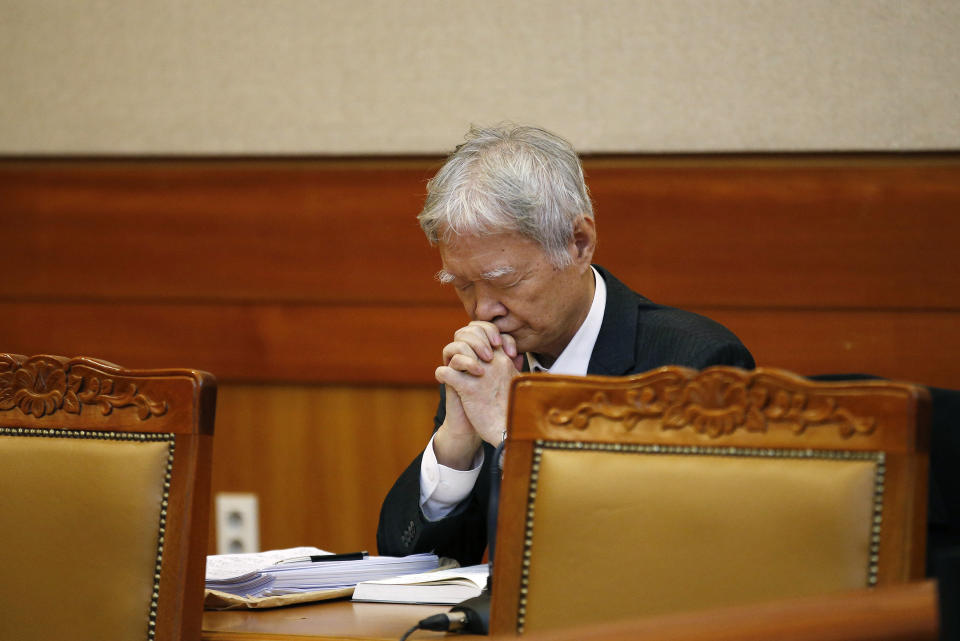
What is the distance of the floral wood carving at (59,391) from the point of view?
54.2 inches

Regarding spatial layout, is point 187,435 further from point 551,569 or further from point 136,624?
point 551,569

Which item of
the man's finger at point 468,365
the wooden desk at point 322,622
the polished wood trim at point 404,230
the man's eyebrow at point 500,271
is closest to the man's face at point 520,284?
the man's eyebrow at point 500,271

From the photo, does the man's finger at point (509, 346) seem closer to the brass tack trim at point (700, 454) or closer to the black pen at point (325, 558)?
the black pen at point (325, 558)

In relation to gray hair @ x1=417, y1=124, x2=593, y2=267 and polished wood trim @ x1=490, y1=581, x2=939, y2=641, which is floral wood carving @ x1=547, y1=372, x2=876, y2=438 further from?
gray hair @ x1=417, y1=124, x2=593, y2=267

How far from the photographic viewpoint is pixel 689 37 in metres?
2.67

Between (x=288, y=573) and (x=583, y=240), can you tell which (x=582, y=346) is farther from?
(x=288, y=573)

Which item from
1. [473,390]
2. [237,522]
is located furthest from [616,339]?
[237,522]

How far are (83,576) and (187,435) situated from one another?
219 millimetres

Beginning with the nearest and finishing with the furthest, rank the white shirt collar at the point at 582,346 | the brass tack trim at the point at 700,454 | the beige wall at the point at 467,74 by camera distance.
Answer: the brass tack trim at the point at 700,454 → the white shirt collar at the point at 582,346 → the beige wall at the point at 467,74

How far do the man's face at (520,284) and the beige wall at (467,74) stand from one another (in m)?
0.92

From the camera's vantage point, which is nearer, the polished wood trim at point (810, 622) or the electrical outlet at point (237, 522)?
the polished wood trim at point (810, 622)

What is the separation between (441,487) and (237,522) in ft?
4.29

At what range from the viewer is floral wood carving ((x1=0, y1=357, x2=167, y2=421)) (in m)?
1.38

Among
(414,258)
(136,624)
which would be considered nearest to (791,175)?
(414,258)
